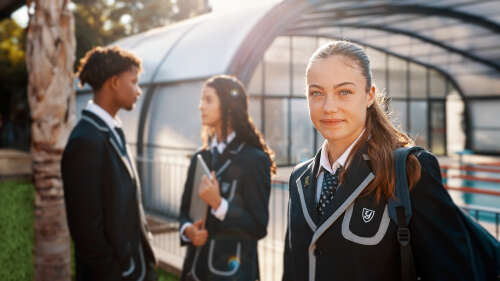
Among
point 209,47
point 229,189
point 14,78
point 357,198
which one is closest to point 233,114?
→ point 229,189

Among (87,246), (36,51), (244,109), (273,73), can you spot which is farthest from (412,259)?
(273,73)

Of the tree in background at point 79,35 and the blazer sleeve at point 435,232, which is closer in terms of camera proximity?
the blazer sleeve at point 435,232

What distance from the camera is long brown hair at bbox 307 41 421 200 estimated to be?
4.81 feet

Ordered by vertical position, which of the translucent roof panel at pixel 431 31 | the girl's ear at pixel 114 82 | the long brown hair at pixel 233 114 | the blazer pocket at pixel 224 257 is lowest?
the blazer pocket at pixel 224 257

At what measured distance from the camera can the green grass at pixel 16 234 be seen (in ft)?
19.1

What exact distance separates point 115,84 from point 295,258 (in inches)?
74.0

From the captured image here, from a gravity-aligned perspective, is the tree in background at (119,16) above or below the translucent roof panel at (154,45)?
above

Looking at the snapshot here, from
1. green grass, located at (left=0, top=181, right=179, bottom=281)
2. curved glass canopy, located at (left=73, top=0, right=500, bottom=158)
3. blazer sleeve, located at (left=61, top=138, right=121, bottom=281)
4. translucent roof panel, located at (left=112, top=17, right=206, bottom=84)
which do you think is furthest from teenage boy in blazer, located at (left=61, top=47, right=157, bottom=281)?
translucent roof panel, located at (left=112, top=17, right=206, bottom=84)

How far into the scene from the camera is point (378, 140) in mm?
1612

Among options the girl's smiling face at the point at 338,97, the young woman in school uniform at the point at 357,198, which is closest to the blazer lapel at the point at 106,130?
the young woman in school uniform at the point at 357,198

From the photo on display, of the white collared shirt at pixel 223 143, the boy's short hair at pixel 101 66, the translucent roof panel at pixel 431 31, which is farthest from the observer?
the translucent roof panel at pixel 431 31

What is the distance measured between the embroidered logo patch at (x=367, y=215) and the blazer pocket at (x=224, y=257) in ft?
5.57

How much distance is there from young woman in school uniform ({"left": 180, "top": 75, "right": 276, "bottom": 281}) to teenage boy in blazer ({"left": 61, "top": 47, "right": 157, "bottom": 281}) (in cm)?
36

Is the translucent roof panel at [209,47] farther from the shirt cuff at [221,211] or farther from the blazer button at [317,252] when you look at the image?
the blazer button at [317,252]
